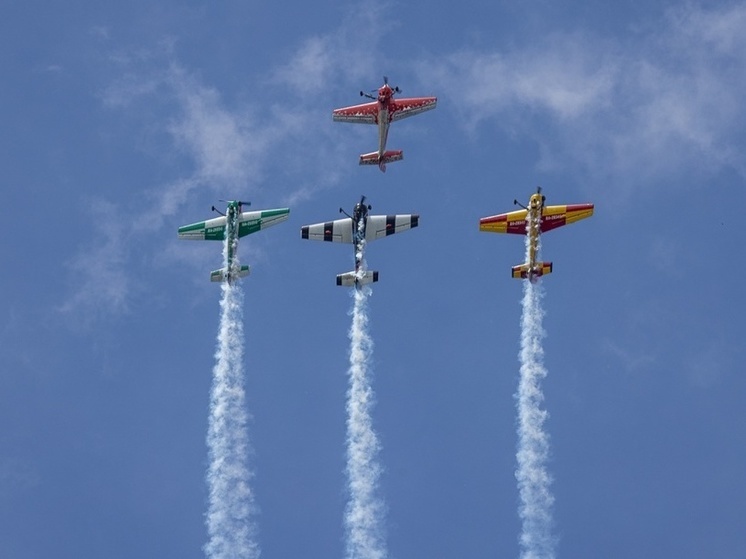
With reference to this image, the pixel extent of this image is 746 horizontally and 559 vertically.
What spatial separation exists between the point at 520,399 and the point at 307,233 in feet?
64.4

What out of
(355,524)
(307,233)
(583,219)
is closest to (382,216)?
(307,233)

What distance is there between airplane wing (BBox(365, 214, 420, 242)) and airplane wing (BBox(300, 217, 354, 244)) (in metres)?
1.58

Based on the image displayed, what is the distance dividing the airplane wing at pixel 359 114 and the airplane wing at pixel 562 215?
646 inches

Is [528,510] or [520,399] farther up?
[520,399]

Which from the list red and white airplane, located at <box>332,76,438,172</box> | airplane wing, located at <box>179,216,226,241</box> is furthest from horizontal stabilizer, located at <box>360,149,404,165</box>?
airplane wing, located at <box>179,216,226,241</box>

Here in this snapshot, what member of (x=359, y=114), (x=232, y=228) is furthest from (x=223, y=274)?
→ (x=359, y=114)

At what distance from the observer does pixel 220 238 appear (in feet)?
379

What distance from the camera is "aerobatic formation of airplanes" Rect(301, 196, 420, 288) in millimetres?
109875

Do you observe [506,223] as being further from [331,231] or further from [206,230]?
[206,230]

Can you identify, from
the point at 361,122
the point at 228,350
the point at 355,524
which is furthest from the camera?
the point at 361,122

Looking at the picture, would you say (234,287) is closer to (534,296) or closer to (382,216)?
(382,216)

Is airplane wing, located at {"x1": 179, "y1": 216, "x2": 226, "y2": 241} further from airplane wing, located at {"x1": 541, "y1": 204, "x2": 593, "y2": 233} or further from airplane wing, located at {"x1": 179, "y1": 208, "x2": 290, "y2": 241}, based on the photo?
A: airplane wing, located at {"x1": 541, "y1": 204, "x2": 593, "y2": 233}

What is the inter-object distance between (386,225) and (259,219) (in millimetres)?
9292

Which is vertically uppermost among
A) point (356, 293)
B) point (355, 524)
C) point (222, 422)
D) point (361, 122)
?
point (361, 122)
